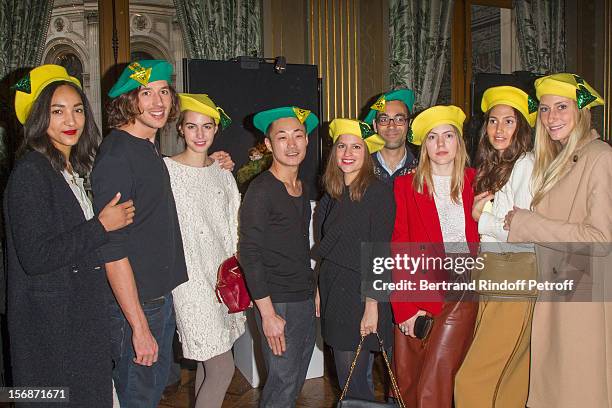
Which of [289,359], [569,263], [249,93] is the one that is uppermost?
[249,93]

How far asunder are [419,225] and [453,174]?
24 cm

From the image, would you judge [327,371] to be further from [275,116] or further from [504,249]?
[275,116]

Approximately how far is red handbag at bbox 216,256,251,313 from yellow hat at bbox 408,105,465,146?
2.91 feet

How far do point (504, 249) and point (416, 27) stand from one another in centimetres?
349

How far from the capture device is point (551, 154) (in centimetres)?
205

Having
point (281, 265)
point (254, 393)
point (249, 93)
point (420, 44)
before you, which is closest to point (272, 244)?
point (281, 265)

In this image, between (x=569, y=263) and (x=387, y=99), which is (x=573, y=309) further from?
(x=387, y=99)

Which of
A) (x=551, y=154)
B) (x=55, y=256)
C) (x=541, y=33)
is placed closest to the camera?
(x=55, y=256)

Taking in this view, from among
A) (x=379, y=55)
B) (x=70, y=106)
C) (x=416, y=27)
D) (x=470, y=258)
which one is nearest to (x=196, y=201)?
(x=70, y=106)

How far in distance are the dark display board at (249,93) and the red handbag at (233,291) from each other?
147cm

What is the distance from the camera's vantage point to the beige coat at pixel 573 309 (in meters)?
1.90

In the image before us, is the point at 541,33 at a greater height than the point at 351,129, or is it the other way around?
the point at 541,33

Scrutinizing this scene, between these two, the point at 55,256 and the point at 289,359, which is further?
the point at 289,359

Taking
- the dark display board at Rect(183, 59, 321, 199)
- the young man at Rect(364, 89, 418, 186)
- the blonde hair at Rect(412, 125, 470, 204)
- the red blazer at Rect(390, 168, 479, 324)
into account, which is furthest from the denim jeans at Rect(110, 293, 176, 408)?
the dark display board at Rect(183, 59, 321, 199)
